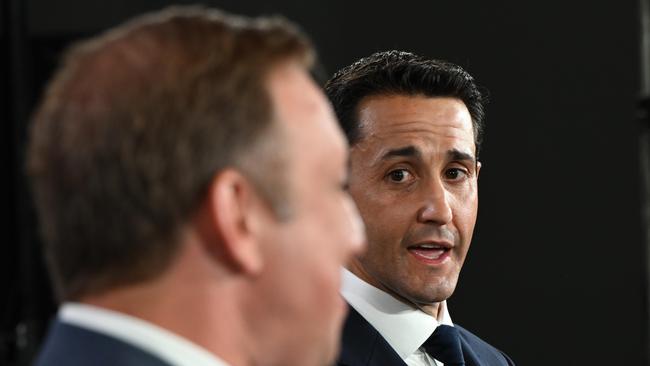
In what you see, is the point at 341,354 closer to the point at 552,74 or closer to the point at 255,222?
the point at 255,222

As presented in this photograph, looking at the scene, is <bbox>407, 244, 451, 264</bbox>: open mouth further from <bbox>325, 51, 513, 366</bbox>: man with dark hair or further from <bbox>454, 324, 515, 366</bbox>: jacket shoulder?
<bbox>454, 324, 515, 366</bbox>: jacket shoulder

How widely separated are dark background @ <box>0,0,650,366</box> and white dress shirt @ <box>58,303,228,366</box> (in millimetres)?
2034

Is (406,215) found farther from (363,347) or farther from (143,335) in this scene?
(143,335)

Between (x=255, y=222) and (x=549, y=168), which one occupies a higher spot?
(x=255, y=222)

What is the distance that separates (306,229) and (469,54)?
204cm

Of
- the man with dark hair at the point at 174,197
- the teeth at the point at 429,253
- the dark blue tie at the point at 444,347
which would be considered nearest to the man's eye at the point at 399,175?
the teeth at the point at 429,253

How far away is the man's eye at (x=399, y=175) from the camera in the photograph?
174cm

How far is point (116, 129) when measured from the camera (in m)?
0.81

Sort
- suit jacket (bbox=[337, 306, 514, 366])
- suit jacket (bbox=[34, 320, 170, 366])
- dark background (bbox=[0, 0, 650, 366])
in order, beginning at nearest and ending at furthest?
suit jacket (bbox=[34, 320, 170, 366]) → suit jacket (bbox=[337, 306, 514, 366]) → dark background (bbox=[0, 0, 650, 366])

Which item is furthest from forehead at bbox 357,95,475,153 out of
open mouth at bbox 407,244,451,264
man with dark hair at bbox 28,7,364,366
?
man with dark hair at bbox 28,7,364,366

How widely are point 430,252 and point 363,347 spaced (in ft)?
0.59

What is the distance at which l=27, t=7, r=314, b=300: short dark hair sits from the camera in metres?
0.82

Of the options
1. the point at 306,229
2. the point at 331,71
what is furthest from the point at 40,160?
the point at 331,71

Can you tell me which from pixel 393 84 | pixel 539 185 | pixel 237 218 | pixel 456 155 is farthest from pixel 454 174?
pixel 539 185
